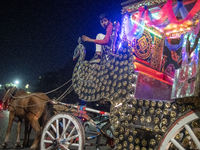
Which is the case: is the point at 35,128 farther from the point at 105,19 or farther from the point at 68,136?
the point at 105,19

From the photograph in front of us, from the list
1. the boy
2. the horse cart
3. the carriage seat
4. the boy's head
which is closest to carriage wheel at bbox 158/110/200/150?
the horse cart

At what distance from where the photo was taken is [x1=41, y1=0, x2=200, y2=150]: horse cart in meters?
1.96

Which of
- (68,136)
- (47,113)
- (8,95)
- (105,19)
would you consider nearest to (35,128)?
(47,113)

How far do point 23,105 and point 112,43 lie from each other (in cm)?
333

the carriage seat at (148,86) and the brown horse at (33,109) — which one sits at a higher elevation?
the carriage seat at (148,86)

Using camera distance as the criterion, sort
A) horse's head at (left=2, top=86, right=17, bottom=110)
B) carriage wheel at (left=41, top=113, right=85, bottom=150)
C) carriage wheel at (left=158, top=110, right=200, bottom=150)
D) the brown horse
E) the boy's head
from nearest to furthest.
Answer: carriage wheel at (left=158, top=110, right=200, bottom=150), carriage wheel at (left=41, top=113, right=85, bottom=150), the boy's head, the brown horse, horse's head at (left=2, top=86, right=17, bottom=110)

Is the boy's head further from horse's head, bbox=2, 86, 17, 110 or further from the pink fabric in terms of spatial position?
horse's head, bbox=2, 86, 17, 110

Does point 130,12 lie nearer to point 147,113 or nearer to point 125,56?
point 125,56

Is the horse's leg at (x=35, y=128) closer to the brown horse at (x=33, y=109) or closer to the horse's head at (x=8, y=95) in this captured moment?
the brown horse at (x=33, y=109)

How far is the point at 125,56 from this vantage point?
3244 mm

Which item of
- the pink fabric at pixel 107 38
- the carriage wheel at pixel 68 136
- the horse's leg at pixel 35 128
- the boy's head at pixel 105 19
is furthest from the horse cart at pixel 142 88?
the horse's leg at pixel 35 128

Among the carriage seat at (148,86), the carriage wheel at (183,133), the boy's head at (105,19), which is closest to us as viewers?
the carriage wheel at (183,133)

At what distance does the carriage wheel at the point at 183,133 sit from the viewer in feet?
5.82

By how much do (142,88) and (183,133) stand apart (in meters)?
1.18
